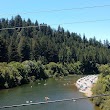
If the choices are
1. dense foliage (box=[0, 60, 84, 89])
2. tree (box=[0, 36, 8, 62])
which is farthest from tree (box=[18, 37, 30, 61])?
dense foliage (box=[0, 60, 84, 89])

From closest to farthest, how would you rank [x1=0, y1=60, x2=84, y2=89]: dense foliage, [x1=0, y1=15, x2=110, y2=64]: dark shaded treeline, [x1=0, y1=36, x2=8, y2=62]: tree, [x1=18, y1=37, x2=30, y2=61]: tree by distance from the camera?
[x1=0, y1=60, x2=84, y2=89]: dense foliage, [x1=0, y1=36, x2=8, y2=62]: tree, [x1=0, y1=15, x2=110, y2=64]: dark shaded treeline, [x1=18, y1=37, x2=30, y2=61]: tree

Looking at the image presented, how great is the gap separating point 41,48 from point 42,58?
5531 mm

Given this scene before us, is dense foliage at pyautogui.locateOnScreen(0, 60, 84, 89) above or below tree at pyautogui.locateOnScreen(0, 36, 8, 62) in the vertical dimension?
below

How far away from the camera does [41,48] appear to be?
83125mm

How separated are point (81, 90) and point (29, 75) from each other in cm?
1588

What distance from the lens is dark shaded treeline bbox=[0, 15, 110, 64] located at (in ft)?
230

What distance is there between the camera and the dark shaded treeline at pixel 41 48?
230ft

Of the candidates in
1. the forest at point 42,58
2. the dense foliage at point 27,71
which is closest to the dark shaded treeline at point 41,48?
the forest at point 42,58

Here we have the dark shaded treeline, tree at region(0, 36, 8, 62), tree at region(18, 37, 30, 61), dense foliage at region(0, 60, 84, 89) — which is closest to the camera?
dense foliage at region(0, 60, 84, 89)

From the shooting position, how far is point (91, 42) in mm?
123750

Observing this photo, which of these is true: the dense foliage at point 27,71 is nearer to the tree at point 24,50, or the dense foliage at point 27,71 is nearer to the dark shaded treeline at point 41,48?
the dark shaded treeline at point 41,48

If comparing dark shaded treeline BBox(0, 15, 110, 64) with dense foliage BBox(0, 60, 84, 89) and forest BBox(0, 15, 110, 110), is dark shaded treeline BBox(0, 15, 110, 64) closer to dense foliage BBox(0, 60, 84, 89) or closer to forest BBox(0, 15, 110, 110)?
forest BBox(0, 15, 110, 110)

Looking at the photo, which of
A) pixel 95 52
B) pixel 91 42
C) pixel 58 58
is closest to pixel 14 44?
pixel 58 58

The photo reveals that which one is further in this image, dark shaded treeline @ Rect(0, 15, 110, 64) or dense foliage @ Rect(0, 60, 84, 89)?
dark shaded treeline @ Rect(0, 15, 110, 64)
